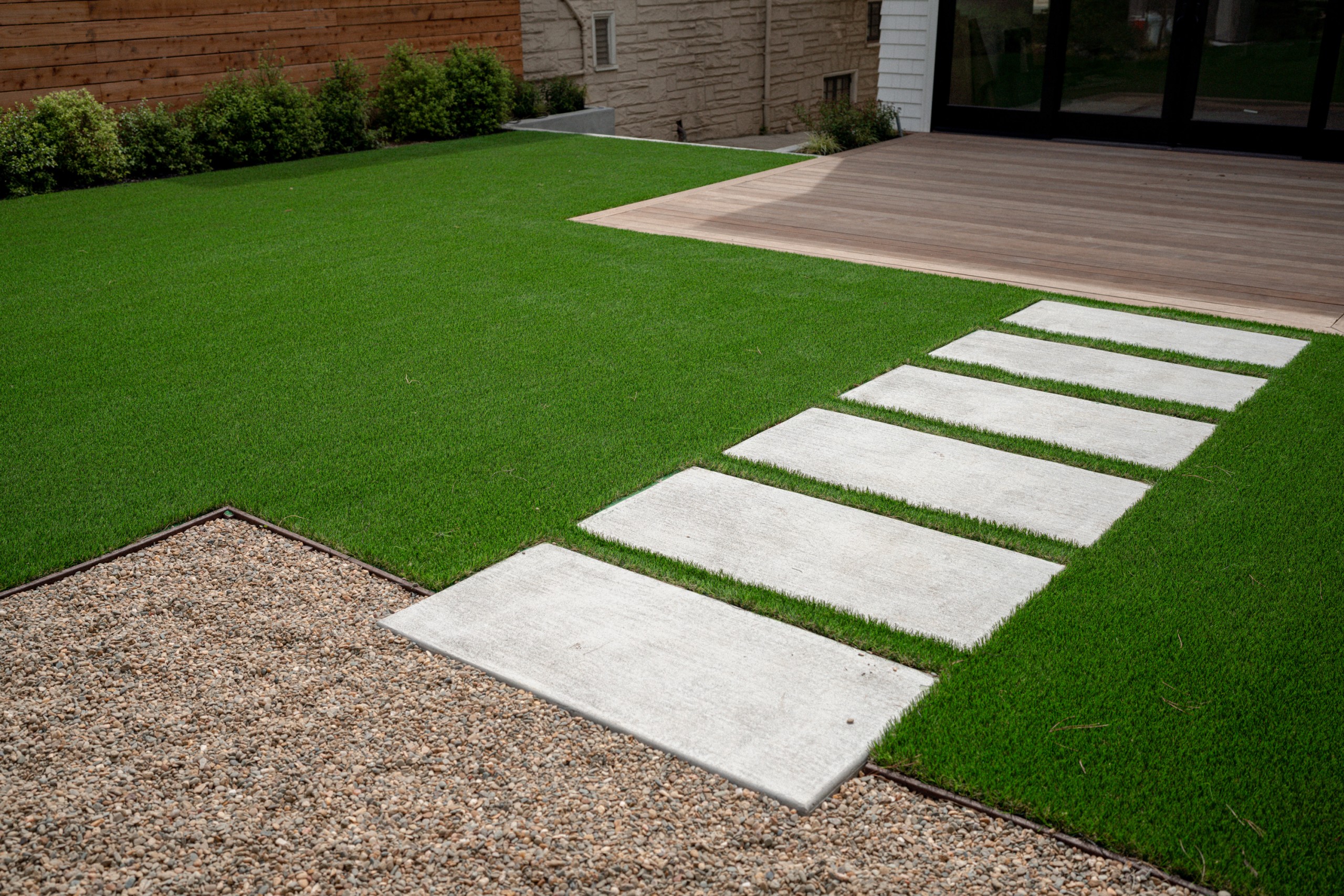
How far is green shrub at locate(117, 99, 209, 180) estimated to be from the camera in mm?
8648

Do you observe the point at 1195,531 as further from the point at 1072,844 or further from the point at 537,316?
the point at 537,316

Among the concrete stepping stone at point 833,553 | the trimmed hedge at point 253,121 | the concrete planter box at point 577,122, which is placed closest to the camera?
the concrete stepping stone at point 833,553

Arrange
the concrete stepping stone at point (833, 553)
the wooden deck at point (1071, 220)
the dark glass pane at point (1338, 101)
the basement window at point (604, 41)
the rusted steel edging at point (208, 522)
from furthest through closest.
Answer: the basement window at point (604, 41)
the dark glass pane at point (1338, 101)
the wooden deck at point (1071, 220)
the rusted steel edging at point (208, 522)
the concrete stepping stone at point (833, 553)

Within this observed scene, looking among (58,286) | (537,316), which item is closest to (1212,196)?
(537,316)

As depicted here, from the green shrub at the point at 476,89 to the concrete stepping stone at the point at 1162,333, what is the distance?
277 inches

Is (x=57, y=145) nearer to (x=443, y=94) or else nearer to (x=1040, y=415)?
(x=443, y=94)

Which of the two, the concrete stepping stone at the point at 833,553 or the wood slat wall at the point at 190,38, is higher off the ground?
the wood slat wall at the point at 190,38

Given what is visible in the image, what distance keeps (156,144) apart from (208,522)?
6686 mm

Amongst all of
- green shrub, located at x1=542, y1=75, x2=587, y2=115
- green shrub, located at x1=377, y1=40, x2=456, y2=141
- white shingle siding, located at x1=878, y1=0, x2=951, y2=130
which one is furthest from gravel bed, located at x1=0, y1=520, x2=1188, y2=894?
green shrub, located at x1=542, y1=75, x2=587, y2=115

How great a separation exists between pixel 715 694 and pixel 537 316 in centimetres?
305

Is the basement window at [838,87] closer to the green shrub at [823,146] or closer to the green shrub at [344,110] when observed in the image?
the green shrub at [823,146]

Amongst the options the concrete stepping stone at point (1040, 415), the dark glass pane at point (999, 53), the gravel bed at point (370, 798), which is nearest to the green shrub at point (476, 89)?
the dark glass pane at point (999, 53)

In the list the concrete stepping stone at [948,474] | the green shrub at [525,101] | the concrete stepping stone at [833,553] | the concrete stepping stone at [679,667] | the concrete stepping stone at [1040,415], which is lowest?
the concrete stepping stone at [679,667]

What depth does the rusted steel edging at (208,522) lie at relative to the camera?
288cm
